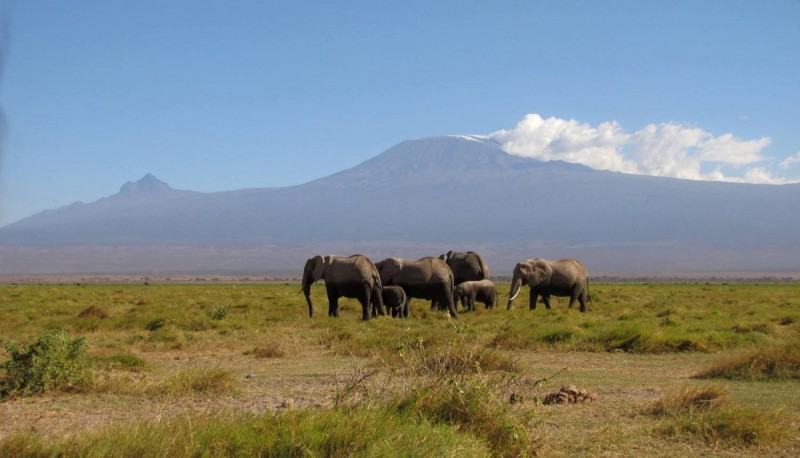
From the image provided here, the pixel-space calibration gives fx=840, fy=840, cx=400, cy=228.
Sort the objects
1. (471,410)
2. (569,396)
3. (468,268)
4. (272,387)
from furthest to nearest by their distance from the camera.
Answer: (468,268) < (272,387) < (569,396) < (471,410)

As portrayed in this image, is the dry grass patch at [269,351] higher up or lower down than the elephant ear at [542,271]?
lower down

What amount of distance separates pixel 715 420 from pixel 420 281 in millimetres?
19199

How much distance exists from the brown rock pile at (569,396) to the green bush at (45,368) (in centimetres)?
618

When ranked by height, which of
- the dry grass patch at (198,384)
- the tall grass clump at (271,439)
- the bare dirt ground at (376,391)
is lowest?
the bare dirt ground at (376,391)

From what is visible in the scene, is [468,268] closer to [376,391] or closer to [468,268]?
[468,268]

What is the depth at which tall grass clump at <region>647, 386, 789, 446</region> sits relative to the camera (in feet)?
28.6

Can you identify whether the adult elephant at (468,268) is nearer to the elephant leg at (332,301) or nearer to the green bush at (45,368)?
the elephant leg at (332,301)

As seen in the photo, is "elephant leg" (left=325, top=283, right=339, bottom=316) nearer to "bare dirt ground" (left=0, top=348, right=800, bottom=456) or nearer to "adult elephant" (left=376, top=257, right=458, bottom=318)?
"adult elephant" (left=376, top=257, right=458, bottom=318)

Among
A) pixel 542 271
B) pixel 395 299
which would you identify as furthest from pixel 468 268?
pixel 395 299

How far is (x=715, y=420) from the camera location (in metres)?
9.11

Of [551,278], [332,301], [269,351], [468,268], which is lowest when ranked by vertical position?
[269,351]

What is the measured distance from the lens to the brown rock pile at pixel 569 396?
10609 mm

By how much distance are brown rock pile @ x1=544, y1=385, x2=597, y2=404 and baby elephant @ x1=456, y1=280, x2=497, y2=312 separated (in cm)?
2038

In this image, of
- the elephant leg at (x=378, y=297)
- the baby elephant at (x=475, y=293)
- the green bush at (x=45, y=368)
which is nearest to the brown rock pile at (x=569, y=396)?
the green bush at (x=45, y=368)
